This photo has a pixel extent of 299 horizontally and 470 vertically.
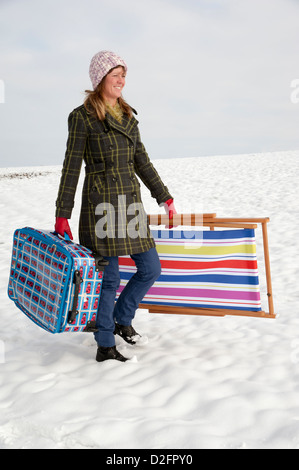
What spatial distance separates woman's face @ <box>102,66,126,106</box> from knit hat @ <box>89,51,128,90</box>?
38mm

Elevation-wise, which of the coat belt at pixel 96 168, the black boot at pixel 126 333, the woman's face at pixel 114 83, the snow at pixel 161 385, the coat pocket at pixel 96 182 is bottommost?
the snow at pixel 161 385

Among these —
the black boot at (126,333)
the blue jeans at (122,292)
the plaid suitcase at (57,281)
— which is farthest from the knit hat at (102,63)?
the black boot at (126,333)

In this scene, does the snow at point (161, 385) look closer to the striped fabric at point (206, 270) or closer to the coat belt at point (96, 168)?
the striped fabric at point (206, 270)

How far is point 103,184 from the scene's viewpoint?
10.5 ft

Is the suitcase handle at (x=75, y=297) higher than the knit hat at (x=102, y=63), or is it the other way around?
the knit hat at (x=102, y=63)

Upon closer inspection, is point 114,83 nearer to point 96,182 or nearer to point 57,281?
point 96,182

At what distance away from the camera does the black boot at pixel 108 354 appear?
11.0 feet

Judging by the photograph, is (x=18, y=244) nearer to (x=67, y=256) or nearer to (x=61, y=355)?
(x=67, y=256)

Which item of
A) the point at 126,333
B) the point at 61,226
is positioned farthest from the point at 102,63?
the point at 126,333

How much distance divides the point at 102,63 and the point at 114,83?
0.47 ft

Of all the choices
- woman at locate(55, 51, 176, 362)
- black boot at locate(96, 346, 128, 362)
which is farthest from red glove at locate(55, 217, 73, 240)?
black boot at locate(96, 346, 128, 362)

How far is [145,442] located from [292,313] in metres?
2.65

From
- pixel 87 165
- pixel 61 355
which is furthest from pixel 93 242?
pixel 61 355
